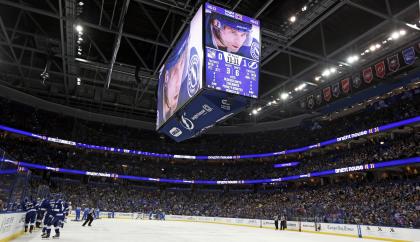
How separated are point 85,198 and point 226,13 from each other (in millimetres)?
35244

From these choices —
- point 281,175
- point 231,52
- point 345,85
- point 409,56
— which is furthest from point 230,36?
point 281,175

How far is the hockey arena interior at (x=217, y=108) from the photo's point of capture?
494 inches

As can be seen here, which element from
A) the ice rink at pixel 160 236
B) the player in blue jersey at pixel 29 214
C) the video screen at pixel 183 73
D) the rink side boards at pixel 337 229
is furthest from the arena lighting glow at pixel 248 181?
the video screen at pixel 183 73

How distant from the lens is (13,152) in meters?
39.0

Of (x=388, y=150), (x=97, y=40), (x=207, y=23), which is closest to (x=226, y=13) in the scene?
(x=207, y=23)

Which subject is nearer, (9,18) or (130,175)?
(9,18)

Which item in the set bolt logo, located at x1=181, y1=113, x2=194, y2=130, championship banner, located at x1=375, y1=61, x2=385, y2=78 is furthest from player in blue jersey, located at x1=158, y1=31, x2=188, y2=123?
championship banner, located at x1=375, y1=61, x2=385, y2=78

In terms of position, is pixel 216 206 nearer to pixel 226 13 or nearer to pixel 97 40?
pixel 97 40

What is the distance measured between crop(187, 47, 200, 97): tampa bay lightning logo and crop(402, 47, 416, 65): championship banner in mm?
13401

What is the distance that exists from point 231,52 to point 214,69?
48.6 inches

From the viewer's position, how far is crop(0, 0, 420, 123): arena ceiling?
55.6 feet

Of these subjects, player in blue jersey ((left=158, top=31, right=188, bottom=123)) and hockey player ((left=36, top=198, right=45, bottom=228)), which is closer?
player in blue jersey ((left=158, top=31, right=188, bottom=123))

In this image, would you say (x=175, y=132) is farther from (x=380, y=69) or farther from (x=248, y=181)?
(x=248, y=181)

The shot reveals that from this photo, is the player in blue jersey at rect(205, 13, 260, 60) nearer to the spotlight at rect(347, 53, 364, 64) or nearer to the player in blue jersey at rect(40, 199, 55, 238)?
the player in blue jersey at rect(40, 199, 55, 238)
